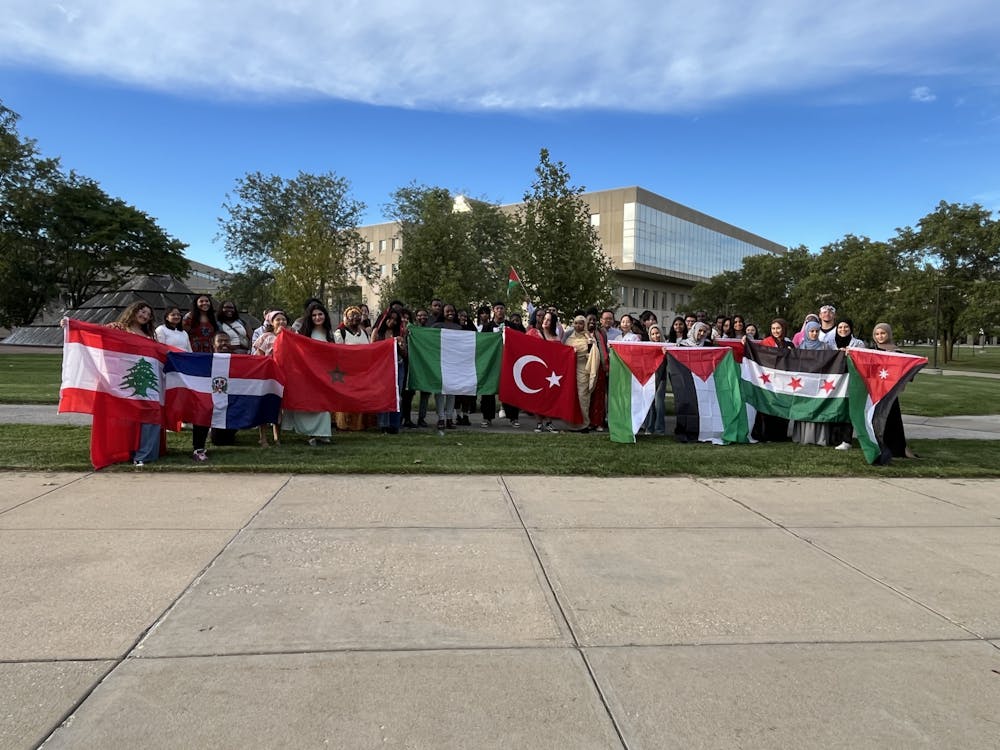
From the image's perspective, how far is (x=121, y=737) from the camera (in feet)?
8.19

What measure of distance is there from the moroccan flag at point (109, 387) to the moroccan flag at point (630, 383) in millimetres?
6048

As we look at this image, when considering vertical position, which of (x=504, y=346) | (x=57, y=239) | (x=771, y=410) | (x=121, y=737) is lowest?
(x=121, y=737)

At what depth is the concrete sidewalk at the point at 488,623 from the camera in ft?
8.68

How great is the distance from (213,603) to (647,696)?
2.43m

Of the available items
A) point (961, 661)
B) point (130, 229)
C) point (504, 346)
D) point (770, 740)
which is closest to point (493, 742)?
point (770, 740)

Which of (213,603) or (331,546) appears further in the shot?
(331,546)

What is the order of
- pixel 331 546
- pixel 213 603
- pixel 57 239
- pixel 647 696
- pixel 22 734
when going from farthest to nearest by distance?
pixel 57 239
pixel 331 546
pixel 213 603
pixel 647 696
pixel 22 734

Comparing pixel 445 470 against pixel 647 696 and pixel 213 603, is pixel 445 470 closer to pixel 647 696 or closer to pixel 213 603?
pixel 213 603

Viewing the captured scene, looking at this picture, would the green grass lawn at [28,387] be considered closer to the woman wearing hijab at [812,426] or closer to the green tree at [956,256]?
the woman wearing hijab at [812,426]

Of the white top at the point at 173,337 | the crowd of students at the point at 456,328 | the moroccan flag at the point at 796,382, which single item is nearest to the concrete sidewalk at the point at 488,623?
the white top at the point at 173,337

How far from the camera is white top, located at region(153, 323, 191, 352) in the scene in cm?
814

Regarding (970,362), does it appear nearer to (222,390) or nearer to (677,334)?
(677,334)

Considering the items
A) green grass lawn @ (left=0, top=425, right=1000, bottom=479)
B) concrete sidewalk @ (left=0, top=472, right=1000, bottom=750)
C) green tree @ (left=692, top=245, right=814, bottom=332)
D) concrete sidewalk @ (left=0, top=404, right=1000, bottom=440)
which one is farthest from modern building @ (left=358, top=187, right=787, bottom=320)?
concrete sidewalk @ (left=0, top=472, right=1000, bottom=750)

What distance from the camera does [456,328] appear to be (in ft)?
34.8
